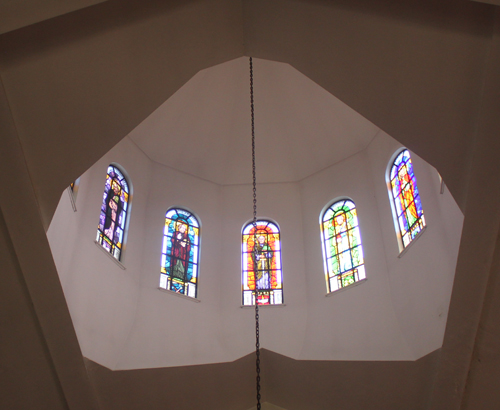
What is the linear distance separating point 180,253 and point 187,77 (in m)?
5.31

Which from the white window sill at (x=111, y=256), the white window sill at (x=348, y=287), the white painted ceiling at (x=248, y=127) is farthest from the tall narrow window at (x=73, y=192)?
the white window sill at (x=348, y=287)

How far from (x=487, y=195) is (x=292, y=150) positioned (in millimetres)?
7009

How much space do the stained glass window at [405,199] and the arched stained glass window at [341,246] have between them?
3.63 feet

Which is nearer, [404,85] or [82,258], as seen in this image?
[404,85]

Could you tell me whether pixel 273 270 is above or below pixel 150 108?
above

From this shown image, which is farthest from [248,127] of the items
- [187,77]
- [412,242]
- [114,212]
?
[187,77]

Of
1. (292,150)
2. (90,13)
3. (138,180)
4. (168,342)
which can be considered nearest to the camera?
(90,13)

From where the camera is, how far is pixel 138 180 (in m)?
9.98

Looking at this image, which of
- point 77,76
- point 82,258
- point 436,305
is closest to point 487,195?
point 436,305

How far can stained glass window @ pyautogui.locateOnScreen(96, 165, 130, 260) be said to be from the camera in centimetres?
851

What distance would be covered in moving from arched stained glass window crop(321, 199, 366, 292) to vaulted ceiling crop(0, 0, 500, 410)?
12.7 feet

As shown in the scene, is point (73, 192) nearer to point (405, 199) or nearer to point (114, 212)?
point (114, 212)

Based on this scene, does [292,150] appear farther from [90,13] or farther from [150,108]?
[90,13]

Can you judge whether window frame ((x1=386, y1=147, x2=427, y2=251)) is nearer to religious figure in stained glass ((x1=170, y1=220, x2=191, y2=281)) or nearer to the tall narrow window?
religious figure in stained glass ((x1=170, y1=220, x2=191, y2=281))
